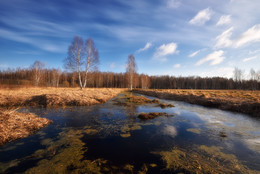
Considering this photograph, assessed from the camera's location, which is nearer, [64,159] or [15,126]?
[64,159]

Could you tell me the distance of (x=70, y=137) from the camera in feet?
16.8

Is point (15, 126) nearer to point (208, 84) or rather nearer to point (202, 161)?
point (202, 161)

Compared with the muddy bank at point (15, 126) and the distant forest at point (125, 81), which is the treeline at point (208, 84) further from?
the muddy bank at point (15, 126)

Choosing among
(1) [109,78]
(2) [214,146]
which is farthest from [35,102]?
(1) [109,78]

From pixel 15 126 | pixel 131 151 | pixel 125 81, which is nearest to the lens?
pixel 131 151

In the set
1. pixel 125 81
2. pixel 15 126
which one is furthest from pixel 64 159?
pixel 125 81

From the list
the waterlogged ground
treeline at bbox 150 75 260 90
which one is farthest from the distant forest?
the waterlogged ground

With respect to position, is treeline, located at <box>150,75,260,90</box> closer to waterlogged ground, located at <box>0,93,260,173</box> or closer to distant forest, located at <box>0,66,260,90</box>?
distant forest, located at <box>0,66,260,90</box>

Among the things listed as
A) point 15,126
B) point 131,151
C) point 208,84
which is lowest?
point 131,151

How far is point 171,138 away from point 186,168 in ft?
6.72

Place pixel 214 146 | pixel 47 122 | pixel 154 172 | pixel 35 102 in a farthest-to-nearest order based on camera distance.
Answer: pixel 35 102 → pixel 47 122 → pixel 214 146 → pixel 154 172

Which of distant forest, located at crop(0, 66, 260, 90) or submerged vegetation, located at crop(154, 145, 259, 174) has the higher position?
distant forest, located at crop(0, 66, 260, 90)

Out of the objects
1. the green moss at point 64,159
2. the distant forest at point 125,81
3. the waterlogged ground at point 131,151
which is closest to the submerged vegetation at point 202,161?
the waterlogged ground at point 131,151

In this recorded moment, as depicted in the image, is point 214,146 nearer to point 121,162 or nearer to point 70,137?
point 121,162
